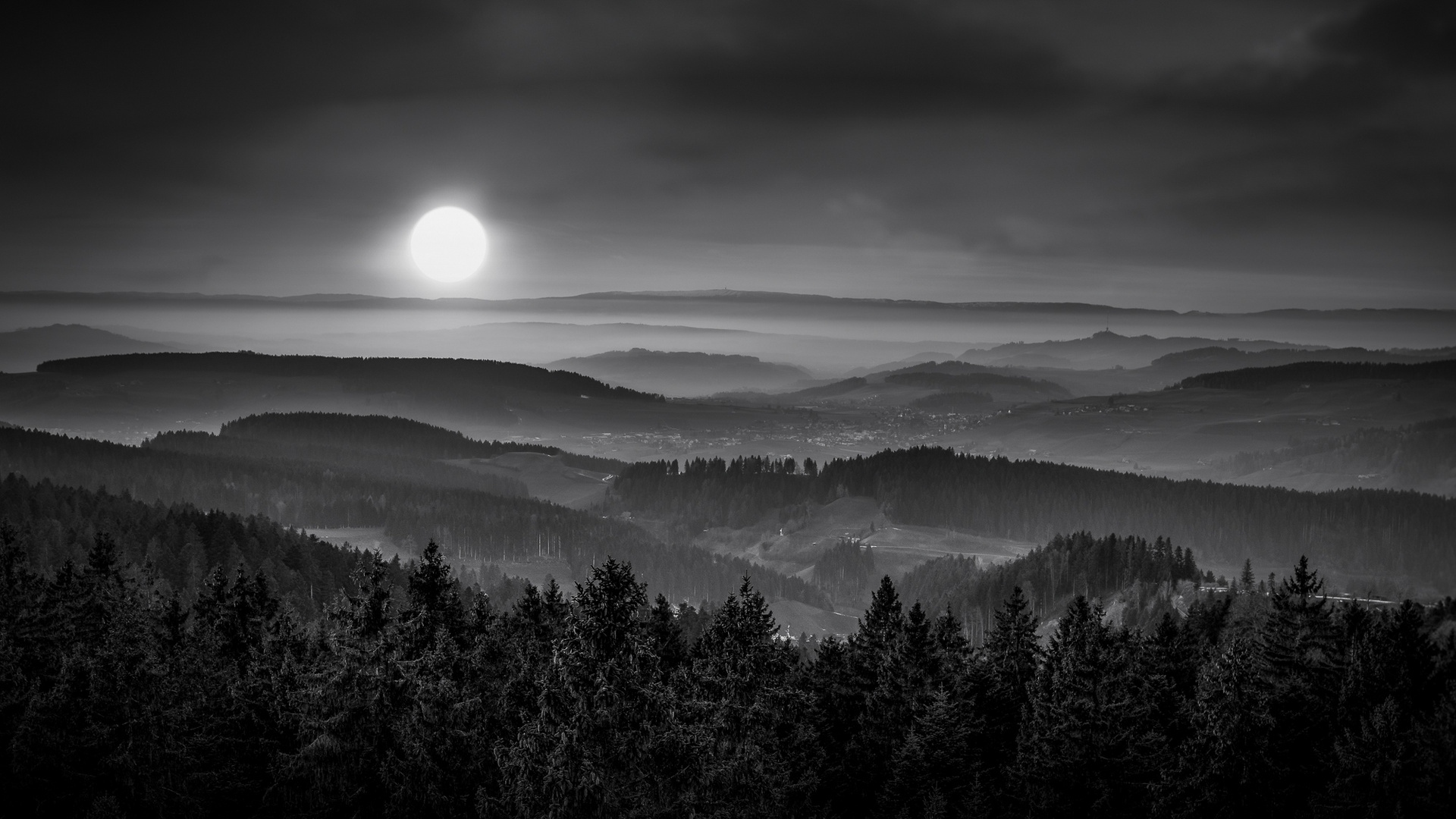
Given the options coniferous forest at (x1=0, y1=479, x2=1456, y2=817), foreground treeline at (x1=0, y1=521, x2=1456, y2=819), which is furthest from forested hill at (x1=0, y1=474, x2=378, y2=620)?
foreground treeline at (x1=0, y1=521, x2=1456, y2=819)

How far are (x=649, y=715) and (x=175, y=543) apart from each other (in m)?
91.7

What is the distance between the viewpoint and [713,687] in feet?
104

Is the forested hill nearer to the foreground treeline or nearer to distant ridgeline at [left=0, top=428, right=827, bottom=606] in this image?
the foreground treeline

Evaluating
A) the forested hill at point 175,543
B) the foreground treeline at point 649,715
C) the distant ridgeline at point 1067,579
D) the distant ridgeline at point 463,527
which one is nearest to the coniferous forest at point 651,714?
the foreground treeline at point 649,715

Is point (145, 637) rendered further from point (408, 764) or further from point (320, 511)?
point (320, 511)

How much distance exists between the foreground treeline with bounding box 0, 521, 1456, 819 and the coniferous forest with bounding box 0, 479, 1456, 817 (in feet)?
0.38

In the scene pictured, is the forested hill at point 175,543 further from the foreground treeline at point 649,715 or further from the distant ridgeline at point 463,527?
the distant ridgeline at point 463,527

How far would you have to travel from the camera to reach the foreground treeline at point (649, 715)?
2855 centimetres

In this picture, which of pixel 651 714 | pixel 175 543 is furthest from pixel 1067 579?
pixel 651 714

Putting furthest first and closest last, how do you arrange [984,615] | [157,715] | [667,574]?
[667,574] < [984,615] < [157,715]

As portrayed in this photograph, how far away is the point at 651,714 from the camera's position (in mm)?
28609

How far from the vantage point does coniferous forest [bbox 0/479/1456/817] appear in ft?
93.9

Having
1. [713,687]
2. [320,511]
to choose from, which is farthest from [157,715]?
[320,511]

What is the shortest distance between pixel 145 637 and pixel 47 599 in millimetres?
6781
